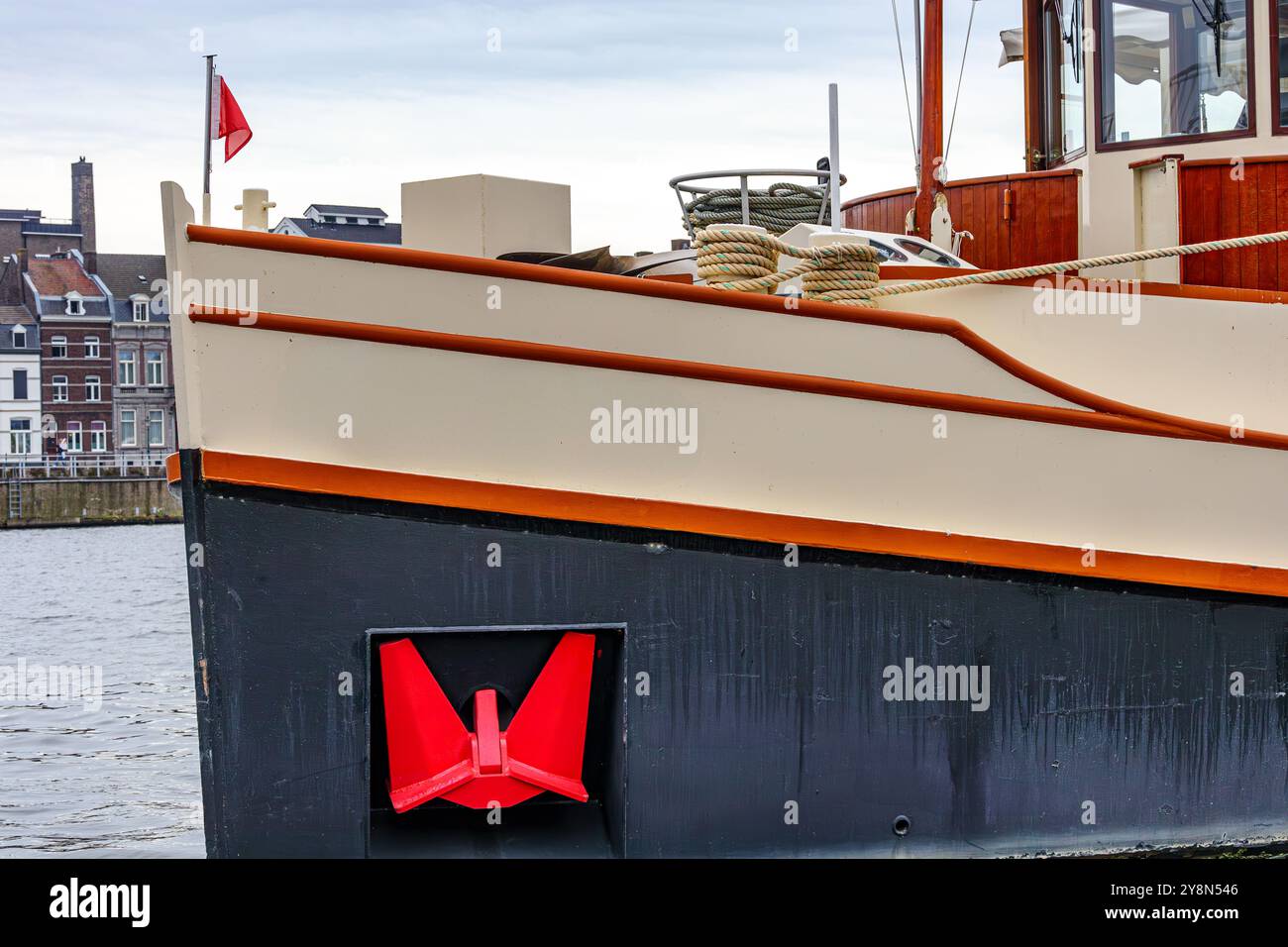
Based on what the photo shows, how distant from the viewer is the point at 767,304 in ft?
17.2

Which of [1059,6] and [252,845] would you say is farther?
[1059,6]

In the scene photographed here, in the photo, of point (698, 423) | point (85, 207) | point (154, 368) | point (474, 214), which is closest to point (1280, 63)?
point (698, 423)

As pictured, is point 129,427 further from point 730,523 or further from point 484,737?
point 730,523

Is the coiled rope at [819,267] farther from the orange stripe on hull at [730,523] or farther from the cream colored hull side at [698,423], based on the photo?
the orange stripe on hull at [730,523]

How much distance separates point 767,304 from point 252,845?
2565mm

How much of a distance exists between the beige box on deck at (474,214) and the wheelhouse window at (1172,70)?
2934 mm

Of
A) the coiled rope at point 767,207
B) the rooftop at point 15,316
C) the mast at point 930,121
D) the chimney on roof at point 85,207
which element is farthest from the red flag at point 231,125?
the chimney on roof at point 85,207

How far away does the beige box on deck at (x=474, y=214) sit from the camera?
593cm

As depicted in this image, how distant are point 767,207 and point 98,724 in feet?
30.2

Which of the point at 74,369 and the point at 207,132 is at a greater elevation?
the point at 74,369

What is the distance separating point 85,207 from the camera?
72.6 m

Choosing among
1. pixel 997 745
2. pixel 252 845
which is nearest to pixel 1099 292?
pixel 997 745

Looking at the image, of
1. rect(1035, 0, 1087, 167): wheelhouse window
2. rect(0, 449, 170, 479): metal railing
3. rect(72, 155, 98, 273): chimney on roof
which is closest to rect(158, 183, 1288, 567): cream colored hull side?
rect(1035, 0, 1087, 167): wheelhouse window
